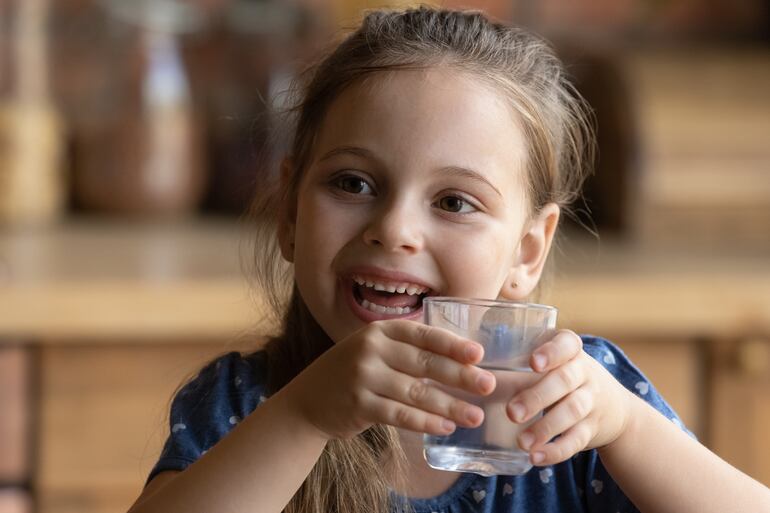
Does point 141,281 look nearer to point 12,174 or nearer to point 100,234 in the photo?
point 100,234

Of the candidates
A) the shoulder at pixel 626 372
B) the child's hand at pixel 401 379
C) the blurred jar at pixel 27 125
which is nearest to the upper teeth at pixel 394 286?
the child's hand at pixel 401 379

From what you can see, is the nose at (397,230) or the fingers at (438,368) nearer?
the fingers at (438,368)

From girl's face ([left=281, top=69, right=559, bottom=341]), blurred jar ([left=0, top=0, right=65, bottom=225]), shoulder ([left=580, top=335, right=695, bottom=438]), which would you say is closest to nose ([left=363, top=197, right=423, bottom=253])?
girl's face ([left=281, top=69, right=559, bottom=341])

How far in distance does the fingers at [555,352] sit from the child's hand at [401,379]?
0.03 meters

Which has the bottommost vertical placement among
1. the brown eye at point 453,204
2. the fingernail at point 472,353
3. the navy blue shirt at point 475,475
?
the navy blue shirt at point 475,475

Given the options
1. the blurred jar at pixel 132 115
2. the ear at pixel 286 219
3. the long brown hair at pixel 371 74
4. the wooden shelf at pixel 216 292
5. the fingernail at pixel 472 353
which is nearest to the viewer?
the fingernail at pixel 472 353

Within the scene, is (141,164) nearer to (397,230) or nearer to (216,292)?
(216,292)

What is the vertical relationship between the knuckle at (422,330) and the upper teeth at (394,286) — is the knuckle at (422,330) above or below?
below

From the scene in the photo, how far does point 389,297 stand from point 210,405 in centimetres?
21

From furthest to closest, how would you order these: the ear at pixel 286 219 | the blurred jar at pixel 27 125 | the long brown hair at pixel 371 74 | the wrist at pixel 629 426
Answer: the blurred jar at pixel 27 125
the ear at pixel 286 219
the long brown hair at pixel 371 74
the wrist at pixel 629 426

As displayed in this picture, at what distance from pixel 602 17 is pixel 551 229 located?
157 centimetres

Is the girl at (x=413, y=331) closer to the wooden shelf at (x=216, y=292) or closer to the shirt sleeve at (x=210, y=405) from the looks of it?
the shirt sleeve at (x=210, y=405)

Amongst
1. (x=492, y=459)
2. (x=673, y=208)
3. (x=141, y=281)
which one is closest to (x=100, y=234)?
(x=141, y=281)

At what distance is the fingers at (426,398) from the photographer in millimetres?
840
